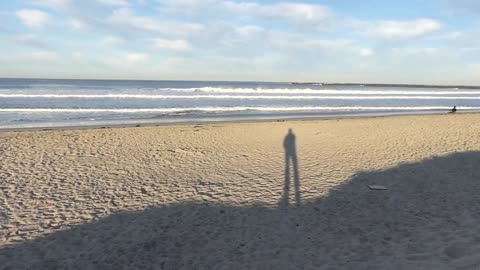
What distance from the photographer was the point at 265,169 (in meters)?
8.32

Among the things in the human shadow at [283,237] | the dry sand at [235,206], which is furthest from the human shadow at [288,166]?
the human shadow at [283,237]

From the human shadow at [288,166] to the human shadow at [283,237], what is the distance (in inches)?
14.4

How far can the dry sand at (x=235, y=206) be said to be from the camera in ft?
13.6

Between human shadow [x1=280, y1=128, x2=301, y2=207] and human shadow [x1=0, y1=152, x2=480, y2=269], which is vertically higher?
human shadow [x1=280, y1=128, x2=301, y2=207]

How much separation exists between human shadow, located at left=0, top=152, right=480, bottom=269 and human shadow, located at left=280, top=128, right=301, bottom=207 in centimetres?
37

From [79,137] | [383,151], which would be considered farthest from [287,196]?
[79,137]

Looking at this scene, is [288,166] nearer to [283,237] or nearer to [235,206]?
[235,206]

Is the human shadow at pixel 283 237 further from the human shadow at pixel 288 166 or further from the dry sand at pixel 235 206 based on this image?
the human shadow at pixel 288 166

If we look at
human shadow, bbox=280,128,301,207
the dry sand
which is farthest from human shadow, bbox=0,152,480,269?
human shadow, bbox=280,128,301,207

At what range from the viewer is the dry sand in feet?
13.6

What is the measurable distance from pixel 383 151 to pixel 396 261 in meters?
7.20

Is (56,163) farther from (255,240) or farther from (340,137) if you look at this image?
(340,137)

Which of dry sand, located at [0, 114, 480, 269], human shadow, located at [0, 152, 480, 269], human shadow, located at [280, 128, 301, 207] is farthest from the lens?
human shadow, located at [280, 128, 301, 207]

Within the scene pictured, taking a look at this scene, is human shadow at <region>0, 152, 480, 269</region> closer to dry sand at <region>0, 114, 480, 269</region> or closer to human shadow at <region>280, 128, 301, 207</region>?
dry sand at <region>0, 114, 480, 269</region>
